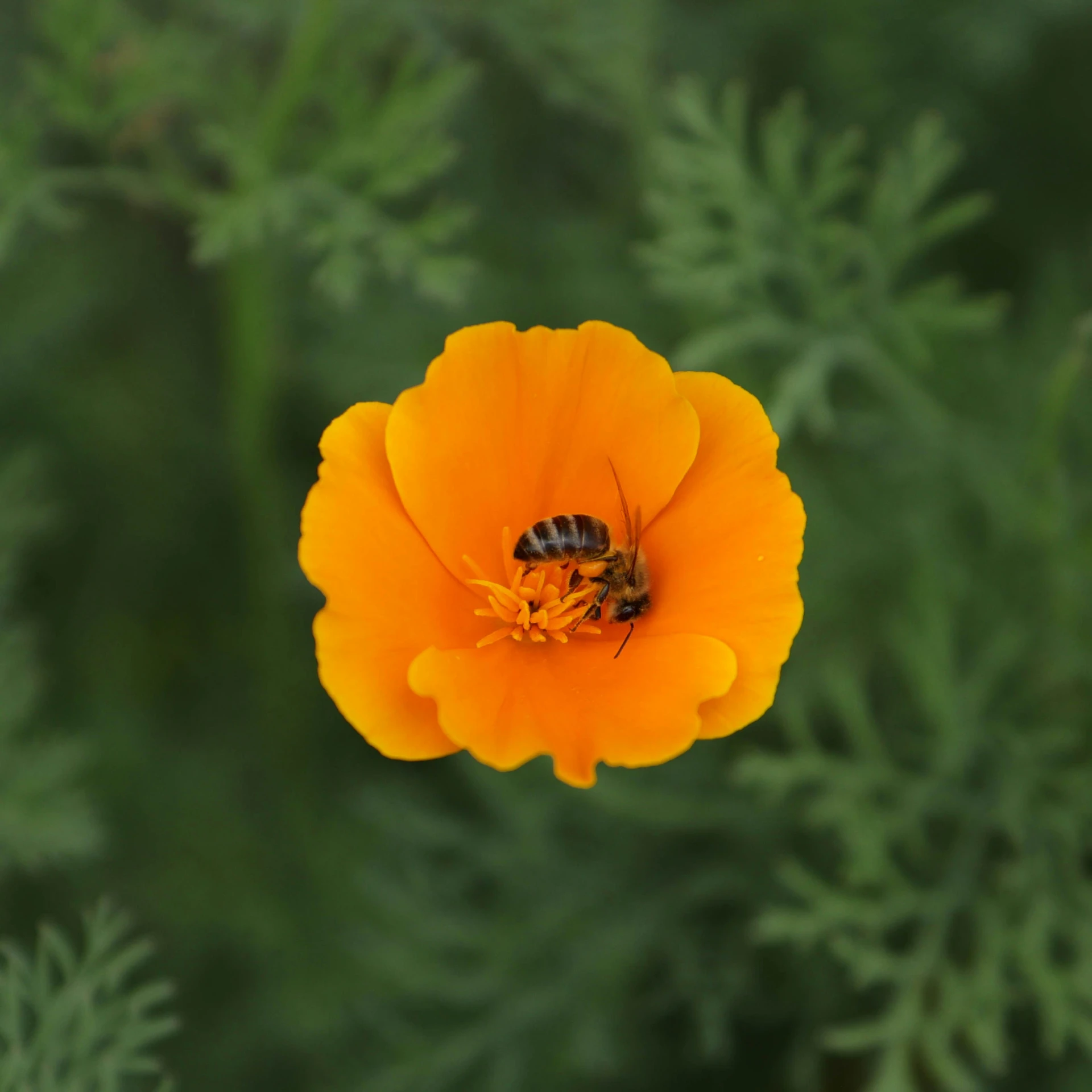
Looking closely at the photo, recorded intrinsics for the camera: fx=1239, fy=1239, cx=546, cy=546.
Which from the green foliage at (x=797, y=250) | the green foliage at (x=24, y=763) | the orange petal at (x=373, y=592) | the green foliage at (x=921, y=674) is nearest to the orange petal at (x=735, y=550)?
the orange petal at (x=373, y=592)

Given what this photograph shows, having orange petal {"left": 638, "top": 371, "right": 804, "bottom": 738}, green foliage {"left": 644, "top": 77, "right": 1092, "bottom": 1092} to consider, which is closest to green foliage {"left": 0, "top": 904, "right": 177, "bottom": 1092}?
orange petal {"left": 638, "top": 371, "right": 804, "bottom": 738}

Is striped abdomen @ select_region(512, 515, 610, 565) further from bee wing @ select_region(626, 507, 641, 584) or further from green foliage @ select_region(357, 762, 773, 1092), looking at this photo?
green foliage @ select_region(357, 762, 773, 1092)

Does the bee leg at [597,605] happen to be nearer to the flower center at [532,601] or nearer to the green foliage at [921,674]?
the flower center at [532,601]

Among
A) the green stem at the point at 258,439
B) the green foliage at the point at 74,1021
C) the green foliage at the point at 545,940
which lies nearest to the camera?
the green foliage at the point at 74,1021

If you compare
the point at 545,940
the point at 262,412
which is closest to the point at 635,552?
the point at 545,940

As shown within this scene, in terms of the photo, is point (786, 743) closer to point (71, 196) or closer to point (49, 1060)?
point (49, 1060)

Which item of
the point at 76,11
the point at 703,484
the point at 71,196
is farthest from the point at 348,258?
the point at 71,196
